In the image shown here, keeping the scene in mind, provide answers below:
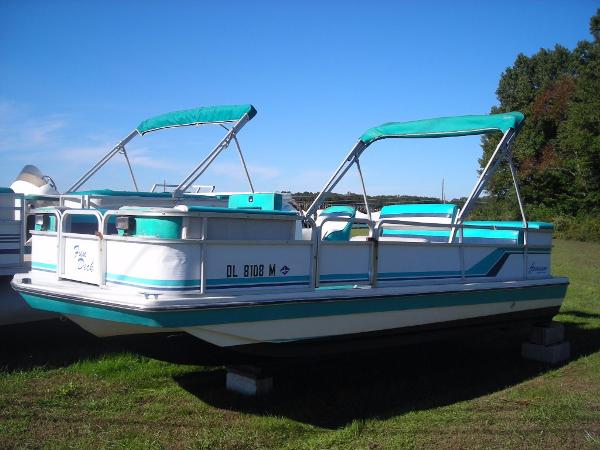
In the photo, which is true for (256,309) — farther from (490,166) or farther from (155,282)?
(490,166)

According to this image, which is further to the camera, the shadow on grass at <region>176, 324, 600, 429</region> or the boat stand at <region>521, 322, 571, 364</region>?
the boat stand at <region>521, 322, 571, 364</region>

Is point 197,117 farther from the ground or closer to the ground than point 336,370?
farther from the ground

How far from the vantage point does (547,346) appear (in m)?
7.41

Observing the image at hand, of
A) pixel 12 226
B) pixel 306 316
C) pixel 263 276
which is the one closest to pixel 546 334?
pixel 306 316

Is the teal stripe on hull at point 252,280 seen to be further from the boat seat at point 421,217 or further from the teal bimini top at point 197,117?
the teal bimini top at point 197,117

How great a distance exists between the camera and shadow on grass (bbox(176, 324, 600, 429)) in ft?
17.5

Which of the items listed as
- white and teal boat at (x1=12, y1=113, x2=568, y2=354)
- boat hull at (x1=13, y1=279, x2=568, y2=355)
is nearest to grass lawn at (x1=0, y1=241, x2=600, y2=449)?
boat hull at (x1=13, y1=279, x2=568, y2=355)

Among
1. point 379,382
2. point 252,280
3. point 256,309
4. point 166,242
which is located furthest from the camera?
point 379,382

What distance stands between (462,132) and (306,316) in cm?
310

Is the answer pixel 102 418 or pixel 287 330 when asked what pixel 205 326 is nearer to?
pixel 287 330

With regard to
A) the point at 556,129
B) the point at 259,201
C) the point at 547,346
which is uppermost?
the point at 556,129

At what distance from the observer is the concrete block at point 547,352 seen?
7.34 meters

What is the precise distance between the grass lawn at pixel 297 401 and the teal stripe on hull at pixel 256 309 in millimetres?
326

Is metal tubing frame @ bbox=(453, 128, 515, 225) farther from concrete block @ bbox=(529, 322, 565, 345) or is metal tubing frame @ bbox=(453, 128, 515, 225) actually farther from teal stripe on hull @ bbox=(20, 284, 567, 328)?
concrete block @ bbox=(529, 322, 565, 345)
